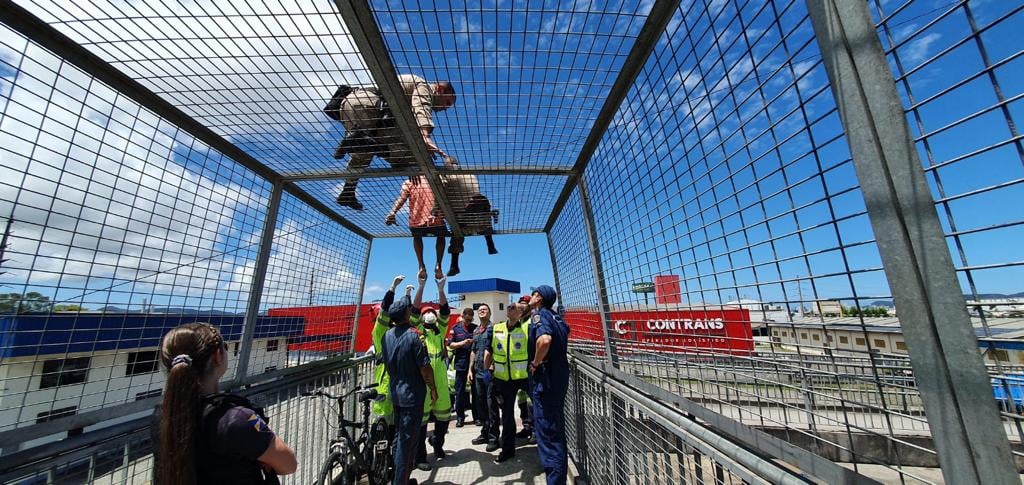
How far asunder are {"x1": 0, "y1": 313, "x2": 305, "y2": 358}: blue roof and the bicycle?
1.18 meters

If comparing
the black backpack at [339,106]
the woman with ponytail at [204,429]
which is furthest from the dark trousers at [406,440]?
the black backpack at [339,106]

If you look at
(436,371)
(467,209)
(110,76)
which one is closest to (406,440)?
(436,371)

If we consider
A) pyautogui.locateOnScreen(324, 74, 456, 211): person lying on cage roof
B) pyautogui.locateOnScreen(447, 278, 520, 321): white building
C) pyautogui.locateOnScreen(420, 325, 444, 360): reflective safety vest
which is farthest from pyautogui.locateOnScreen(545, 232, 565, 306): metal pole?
pyautogui.locateOnScreen(447, 278, 520, 321): white building

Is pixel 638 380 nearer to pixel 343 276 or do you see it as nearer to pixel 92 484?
pixel 92 484

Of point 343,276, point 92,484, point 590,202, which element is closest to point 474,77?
point 590,202

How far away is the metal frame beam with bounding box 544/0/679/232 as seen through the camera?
165 cm

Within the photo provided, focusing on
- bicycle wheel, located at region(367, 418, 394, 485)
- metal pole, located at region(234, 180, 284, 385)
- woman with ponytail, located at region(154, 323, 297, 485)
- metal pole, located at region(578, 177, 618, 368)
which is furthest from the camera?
bicycle wheel, located at region(367, 418, 394, 485)

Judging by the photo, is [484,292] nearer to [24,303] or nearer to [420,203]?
[420,203]

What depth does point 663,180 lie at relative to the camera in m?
1.77

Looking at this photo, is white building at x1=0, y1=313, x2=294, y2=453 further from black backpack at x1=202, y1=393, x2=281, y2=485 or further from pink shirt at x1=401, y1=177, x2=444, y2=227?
pink shirt at x1=401, y1=177, x2=444, y2=227

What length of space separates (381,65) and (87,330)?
1899 millimetres

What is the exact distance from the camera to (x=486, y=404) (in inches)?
200

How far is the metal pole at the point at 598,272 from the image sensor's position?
2656 mm

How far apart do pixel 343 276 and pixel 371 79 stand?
3.44 metres
